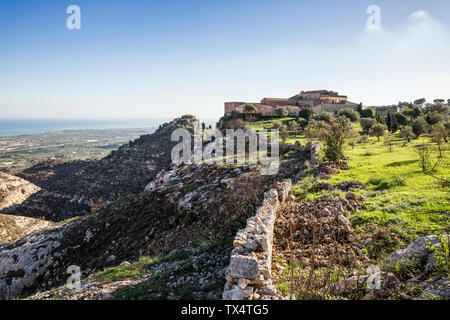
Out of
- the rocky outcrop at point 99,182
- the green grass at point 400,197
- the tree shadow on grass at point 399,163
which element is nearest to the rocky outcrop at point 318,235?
the green grass at point 400,197

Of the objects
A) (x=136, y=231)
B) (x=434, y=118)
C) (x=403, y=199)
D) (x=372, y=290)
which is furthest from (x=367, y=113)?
(x=372, y=290)

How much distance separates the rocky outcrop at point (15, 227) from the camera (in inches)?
1208

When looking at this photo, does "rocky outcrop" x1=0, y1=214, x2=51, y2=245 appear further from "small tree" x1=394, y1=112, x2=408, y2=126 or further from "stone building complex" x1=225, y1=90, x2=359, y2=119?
"small tree" x1=394, y1=112, x2=408, y2=126

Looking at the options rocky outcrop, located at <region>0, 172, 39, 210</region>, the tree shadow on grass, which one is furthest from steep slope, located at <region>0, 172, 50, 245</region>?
the tree shadow on grass

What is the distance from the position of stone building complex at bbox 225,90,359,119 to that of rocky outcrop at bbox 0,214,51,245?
43256 millimetres

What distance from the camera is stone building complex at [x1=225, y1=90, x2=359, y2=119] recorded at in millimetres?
50181

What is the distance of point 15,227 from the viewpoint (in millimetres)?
33219

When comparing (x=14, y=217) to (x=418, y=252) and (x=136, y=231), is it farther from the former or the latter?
(x=418, y=252)

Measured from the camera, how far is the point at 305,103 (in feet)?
191

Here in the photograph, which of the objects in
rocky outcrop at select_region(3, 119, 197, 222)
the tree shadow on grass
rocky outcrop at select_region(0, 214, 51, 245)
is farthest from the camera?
rocky outcrop at select_region(3, 119, 197, 222)
